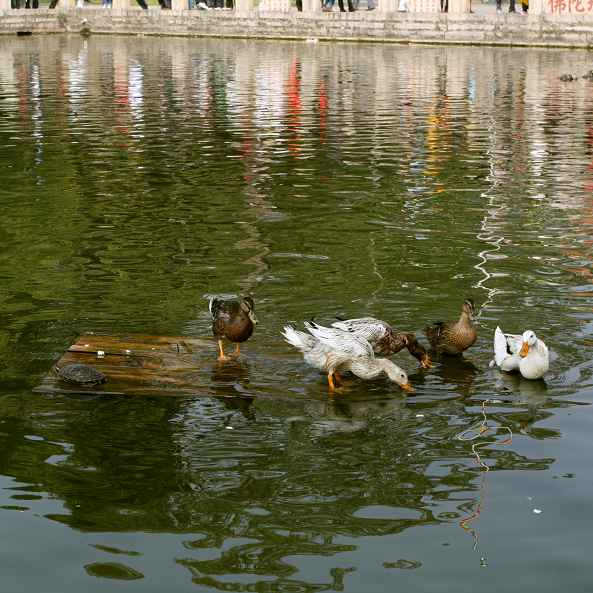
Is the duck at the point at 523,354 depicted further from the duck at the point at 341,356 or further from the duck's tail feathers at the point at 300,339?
the duck's tail feathers at the point at 300,339

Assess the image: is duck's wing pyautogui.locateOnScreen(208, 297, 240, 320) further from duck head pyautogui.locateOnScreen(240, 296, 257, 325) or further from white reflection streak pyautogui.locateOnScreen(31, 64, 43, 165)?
white reflection streak pyautogui.locateOnScreen(31, 64, 43, 165)

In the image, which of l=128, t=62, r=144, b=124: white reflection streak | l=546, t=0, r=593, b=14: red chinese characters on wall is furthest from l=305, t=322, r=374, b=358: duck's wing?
l=546, t=0, r=593, b=14: red chinese characters on wall

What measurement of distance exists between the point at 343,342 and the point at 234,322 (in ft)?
3.69

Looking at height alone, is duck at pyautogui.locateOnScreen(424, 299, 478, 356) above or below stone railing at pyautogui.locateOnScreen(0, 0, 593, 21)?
below

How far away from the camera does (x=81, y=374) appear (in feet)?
34.4

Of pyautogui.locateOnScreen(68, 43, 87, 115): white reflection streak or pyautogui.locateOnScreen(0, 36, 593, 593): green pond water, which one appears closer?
pyautogui.locateOnScreen(0, 36, 593, 593): green pond water

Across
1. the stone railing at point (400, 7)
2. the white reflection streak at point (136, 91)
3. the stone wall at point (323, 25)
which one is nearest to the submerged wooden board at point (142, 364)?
the white reflection streak at point (136, 91)

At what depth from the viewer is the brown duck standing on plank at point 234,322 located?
36.3ft

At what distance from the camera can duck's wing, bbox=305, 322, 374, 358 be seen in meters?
10.5

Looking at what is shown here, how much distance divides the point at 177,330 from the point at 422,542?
4.98 metres

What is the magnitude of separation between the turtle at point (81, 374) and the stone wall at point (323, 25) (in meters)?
43.8

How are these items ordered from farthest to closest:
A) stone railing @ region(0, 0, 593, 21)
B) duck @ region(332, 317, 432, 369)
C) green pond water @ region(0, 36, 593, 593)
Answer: stone railing @ region(0, 0, 593, 21), duck @ region(332, 317, 432, 369), green pond water @ region(0, 36, 593, 593)

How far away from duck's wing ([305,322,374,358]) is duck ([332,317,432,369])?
10 cm

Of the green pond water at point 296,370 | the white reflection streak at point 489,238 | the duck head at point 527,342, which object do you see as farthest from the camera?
the white reflection streak at point 489,238
